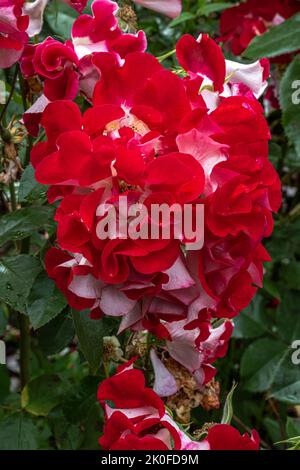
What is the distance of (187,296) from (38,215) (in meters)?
0.26

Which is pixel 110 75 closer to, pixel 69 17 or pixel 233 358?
pixel 69 17

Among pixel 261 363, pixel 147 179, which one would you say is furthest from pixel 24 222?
pixel 261 363

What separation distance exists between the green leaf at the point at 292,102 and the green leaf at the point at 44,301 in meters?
0.45

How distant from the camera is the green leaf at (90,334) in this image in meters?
0.81

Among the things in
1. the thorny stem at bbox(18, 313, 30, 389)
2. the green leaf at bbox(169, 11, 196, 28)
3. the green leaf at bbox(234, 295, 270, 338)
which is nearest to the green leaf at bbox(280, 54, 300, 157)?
the green leaf at bbox(169, 11, 196, 28)

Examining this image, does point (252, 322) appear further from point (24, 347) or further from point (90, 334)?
point (90, 334)

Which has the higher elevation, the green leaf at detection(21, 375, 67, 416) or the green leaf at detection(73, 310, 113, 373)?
the green leaf at detection(73, 310, 113, 373)

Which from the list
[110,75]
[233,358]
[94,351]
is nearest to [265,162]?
[110,75]

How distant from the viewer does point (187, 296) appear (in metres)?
0.70

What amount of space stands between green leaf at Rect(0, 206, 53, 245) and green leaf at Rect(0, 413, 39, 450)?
0.33m

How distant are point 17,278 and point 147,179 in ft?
0.88

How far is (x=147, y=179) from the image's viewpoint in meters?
0.64

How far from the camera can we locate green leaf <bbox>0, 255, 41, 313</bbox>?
0.83 m

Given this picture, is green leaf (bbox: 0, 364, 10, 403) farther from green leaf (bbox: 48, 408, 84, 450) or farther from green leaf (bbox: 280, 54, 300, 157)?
green leaf (bbox: 280, 54, 300, 157)
